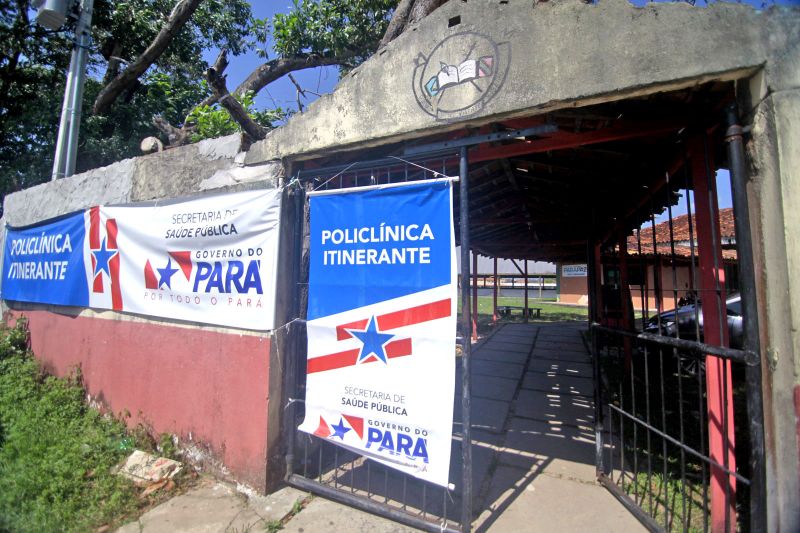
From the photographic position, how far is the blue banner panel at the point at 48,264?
14.1 ft

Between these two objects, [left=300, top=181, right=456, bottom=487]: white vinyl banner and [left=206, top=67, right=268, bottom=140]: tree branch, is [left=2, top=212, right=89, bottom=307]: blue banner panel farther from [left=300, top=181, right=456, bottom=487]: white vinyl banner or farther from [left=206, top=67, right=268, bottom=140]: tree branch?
[left=300, top=181, right=456, bottom=487]: white vinyl banner

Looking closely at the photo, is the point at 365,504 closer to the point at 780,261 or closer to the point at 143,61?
the point at 780,261

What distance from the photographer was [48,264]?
467 centimetres

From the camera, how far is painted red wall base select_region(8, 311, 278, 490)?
116 inches

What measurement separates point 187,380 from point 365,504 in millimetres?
1856

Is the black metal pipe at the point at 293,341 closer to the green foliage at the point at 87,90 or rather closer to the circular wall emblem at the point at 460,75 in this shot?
the circular wall emblem at the point at 460,75

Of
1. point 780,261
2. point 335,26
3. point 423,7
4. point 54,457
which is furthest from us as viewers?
point 335,26

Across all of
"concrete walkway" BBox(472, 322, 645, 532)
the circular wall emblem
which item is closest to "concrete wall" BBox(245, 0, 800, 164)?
the circular wall emblem

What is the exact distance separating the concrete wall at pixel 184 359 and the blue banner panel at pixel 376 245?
46cm

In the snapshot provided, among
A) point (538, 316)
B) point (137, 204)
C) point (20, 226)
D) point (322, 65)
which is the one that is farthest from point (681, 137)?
point (538, 316)

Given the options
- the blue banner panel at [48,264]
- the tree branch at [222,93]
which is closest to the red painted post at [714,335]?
the tree branch at [222,93]

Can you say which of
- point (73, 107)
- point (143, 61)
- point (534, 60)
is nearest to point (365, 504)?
point (534, 60)

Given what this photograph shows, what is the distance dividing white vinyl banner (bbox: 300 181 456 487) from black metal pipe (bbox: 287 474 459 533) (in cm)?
32

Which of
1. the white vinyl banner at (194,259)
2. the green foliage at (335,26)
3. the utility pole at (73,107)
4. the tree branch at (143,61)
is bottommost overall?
the white vinyl banner at (194,259)
